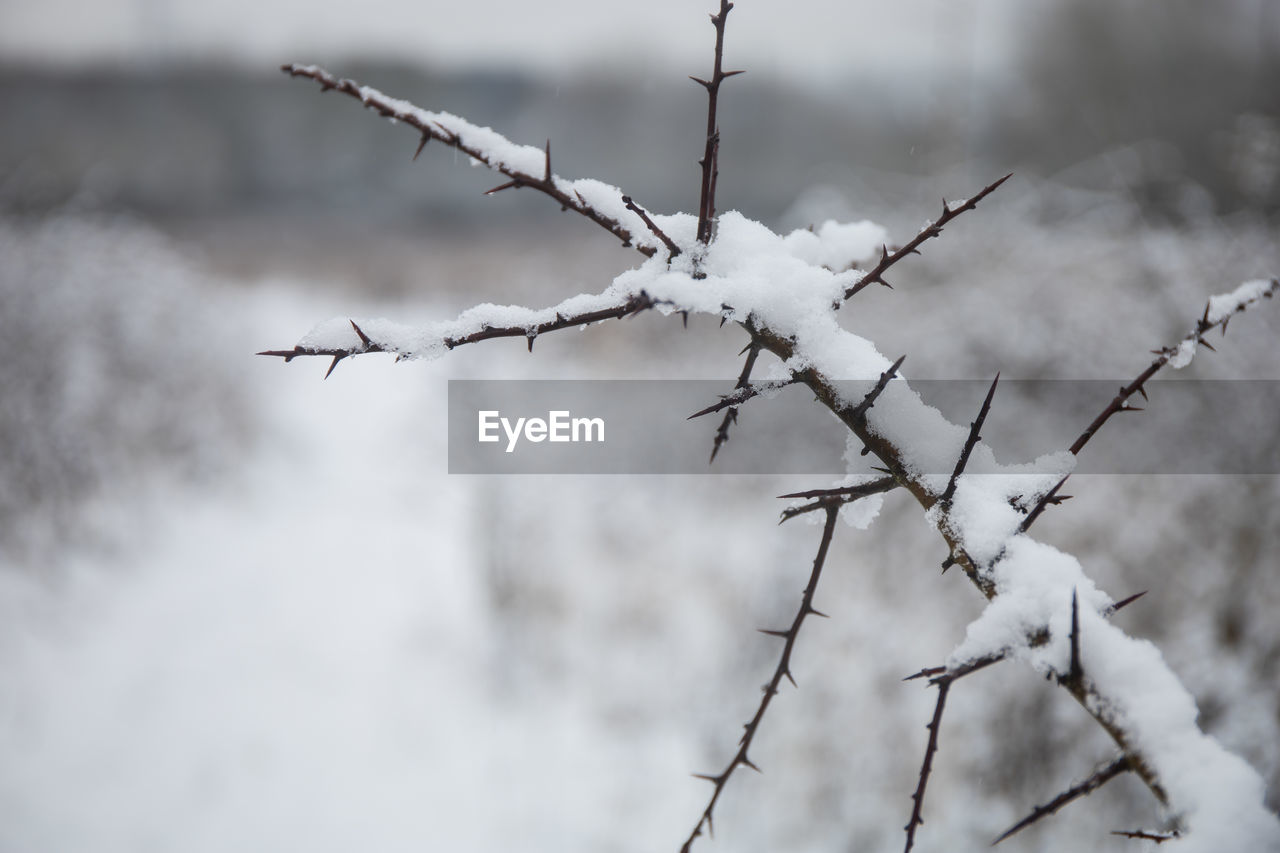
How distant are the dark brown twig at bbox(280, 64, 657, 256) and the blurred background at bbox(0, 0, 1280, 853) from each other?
37cm

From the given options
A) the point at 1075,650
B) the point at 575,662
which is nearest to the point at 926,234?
the point at 1075,650

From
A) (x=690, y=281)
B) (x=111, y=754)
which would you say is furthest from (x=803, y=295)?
(x=111, y=754)

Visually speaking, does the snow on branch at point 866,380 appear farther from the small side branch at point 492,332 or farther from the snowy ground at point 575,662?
the snowy ground at point 575,662

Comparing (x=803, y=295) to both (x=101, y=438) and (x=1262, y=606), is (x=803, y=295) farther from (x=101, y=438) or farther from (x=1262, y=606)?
(x=101, y=438)

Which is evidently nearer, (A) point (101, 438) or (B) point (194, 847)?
(B) point (194, 847)

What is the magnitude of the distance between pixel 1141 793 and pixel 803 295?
3.50m

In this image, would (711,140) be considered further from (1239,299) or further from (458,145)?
(1239,299)

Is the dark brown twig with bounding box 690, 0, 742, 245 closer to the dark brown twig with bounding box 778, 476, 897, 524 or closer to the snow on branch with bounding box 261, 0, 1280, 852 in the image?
the snow on branch with bounding box 261, 0, 1280, 852

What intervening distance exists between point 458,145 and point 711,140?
0.79ft

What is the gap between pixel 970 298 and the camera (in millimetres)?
5293

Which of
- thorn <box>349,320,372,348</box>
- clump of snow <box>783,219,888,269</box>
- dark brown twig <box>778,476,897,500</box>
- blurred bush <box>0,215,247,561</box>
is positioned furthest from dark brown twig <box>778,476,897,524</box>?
blurred bush <box>0,215,247,561</box>

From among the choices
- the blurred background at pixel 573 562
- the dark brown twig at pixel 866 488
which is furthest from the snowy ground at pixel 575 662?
the dark brown twig at pixel 866 488

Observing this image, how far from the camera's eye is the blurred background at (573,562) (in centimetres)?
327

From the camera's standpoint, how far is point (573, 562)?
4.72 metres
